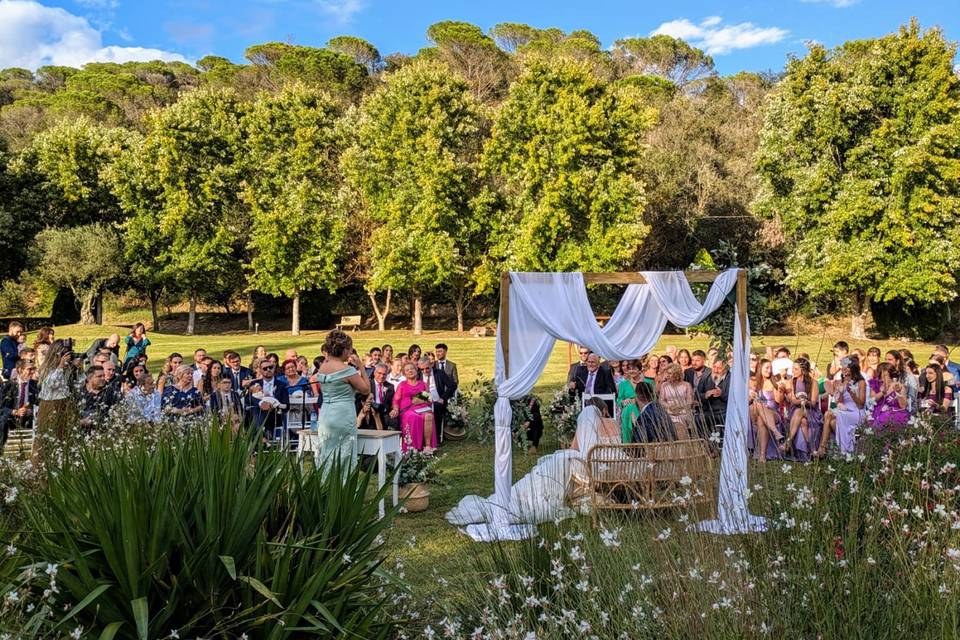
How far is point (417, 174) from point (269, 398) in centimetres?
2334

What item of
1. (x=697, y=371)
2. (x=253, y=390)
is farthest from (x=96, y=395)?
(x=697, y=371)

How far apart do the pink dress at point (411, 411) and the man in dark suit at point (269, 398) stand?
1457 millimetres

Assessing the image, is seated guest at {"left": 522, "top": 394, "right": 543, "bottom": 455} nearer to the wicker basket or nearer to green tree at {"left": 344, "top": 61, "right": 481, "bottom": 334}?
the wicker basket

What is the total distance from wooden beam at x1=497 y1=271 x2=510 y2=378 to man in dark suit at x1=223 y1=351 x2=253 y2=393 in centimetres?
470

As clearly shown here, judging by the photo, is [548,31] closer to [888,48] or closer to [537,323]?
[888,48]

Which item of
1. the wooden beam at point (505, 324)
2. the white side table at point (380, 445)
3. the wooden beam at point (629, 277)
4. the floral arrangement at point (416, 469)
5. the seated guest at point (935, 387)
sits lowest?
the floral arrangement at point (416, 469)

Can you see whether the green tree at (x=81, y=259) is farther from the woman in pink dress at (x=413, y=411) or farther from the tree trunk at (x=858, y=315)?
the tree trunk at (x=858, y=315)

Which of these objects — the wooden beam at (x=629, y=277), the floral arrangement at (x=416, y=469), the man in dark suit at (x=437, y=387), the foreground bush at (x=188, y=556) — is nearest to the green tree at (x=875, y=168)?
the man in dark suit at (x=437, y=387)

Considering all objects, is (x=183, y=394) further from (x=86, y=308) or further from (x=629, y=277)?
(x=86, y=308)

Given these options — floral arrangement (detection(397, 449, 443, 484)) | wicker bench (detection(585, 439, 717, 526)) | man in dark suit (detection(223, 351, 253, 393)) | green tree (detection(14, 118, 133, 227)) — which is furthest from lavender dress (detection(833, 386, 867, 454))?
green tree (detection(14, 118, 133, 227))

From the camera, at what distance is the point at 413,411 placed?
10.6 m

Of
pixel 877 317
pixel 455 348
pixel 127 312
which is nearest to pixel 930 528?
pixel 455 348

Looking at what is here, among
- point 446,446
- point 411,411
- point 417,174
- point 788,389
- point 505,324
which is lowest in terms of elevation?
point 446,446

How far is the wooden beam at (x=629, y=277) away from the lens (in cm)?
751
